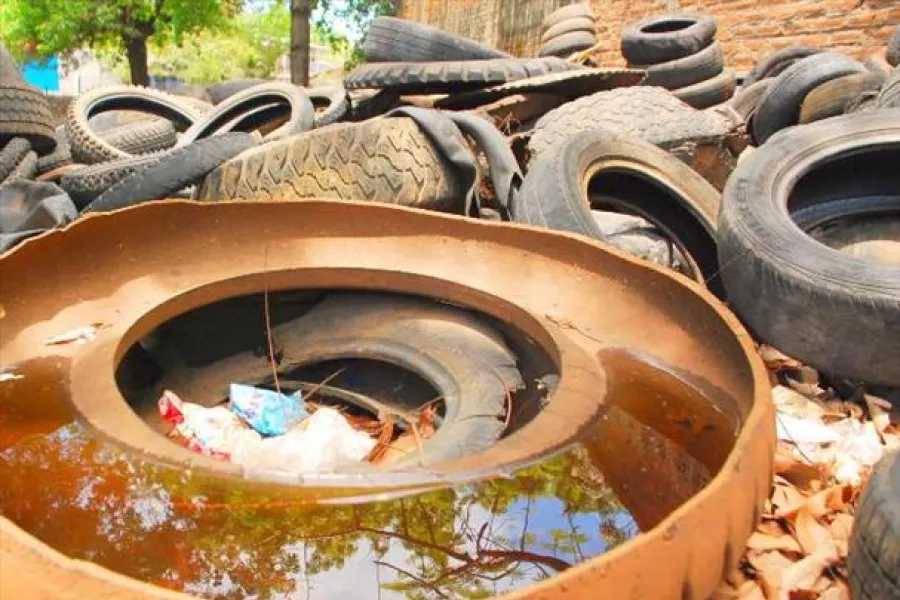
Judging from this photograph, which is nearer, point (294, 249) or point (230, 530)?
point (230, 530)

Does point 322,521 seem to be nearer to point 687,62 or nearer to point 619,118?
point 619,118

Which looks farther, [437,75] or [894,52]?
[894,52]

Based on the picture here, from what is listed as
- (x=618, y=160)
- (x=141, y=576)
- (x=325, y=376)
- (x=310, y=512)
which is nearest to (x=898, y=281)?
(x=618, y=160)

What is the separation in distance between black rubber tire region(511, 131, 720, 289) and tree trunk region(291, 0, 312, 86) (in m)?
9.92

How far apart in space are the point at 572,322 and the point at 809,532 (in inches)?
30.4

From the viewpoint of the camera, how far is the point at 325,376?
8.94 feet

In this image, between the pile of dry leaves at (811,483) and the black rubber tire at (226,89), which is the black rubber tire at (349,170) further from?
the black rubber tire at (226,89)

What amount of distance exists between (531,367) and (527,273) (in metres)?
0.27

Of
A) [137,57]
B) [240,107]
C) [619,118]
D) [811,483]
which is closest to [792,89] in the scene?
[619,118]

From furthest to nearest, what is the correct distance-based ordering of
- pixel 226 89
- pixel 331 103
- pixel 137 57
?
pixel 137 57 → pixel 226 89 → pixel 331 103

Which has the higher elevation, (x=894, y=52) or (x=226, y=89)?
(x=894, y=52)

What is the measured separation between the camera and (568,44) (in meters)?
9.48

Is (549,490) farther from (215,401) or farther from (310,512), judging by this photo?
(215,401)

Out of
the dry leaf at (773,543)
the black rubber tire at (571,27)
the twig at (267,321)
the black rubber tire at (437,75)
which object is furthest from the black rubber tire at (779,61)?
the dry leaf at (773,543)
